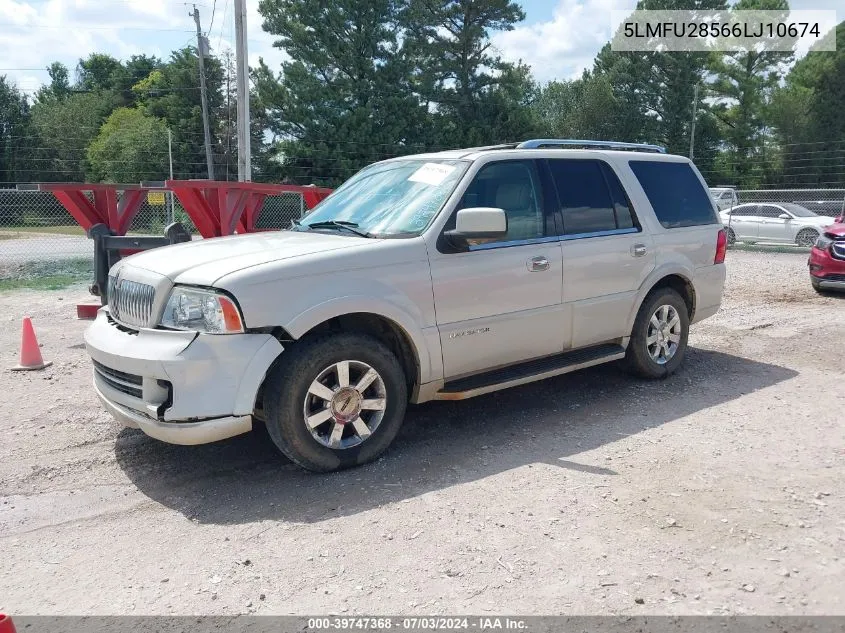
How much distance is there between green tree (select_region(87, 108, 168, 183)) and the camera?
4444 cm

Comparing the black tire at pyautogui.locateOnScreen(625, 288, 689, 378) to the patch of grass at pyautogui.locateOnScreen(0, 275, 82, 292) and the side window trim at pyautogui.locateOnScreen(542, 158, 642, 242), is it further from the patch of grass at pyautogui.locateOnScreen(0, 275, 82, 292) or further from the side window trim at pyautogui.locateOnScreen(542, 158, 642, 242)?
the patch of grass at pyautogui.locateOnScreen(0, 275, 82, 292)

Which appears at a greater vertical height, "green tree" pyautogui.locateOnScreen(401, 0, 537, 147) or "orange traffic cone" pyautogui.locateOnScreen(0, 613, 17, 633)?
"green tree" pyautogui.locateOnScreen(401, 0, 537, 147)

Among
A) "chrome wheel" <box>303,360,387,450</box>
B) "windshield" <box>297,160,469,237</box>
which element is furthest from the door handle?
"chrome wheel" <box>303,360,387,450</box>

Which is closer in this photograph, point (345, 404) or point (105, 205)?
point (345, 404)

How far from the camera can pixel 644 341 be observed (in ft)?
20.0

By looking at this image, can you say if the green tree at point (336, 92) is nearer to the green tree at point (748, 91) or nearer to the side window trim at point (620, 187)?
the green tree at point (748, 91)

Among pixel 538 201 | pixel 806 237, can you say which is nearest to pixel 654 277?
pixel 538 201

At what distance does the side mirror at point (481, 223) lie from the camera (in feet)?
14.8

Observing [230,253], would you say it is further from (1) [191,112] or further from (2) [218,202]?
(1) [191,112]

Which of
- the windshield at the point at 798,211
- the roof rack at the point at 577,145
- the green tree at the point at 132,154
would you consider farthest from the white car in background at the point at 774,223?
the green tree at the point at 132,154

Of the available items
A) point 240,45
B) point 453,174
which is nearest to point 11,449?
point 453,174

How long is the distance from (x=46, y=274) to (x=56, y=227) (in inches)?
805

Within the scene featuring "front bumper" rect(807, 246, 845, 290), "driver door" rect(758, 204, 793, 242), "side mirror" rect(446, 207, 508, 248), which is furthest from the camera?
"driver door" rect(758, 204, 793, 242)

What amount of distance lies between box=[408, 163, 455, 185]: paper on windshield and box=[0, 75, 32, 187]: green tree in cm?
4816
